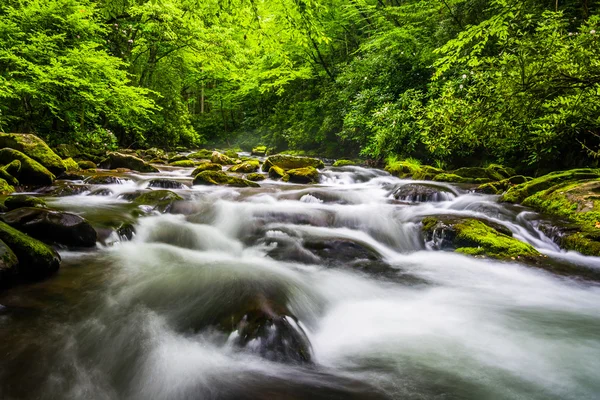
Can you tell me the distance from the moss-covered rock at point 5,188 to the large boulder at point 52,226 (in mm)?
3455

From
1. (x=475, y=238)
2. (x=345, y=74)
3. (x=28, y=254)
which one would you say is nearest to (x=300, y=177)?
(x=475, y=238)

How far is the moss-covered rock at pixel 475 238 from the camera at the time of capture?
181 inches

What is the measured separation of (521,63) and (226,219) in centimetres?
524

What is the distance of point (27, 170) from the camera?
7152mm

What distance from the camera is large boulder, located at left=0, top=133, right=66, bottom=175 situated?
25.8 ft

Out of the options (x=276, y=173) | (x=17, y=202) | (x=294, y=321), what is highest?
(x=276, y=173)

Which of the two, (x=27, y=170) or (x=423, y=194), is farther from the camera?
(x=423, y=194)

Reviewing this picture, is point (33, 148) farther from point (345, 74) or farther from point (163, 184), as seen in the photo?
point (345, 74)

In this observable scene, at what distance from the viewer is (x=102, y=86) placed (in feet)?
31.7

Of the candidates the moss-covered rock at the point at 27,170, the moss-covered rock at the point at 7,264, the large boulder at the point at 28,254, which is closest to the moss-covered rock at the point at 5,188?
the moss-covered rock at the point at 27,170

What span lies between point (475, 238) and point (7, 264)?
5688 millimetres

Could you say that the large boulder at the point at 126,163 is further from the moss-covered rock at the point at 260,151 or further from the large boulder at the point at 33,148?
the moss-covered rock at the point at 260,151

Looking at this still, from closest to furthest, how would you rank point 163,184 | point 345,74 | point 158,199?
point 158,199 → point 163,184 → point 345,74

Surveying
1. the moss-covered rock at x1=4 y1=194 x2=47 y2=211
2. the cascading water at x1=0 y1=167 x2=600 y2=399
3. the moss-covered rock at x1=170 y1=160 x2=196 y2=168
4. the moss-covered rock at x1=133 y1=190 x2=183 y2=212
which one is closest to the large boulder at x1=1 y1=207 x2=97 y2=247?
the cascading water at x1=0 y1=167 x2=600 y2=399
